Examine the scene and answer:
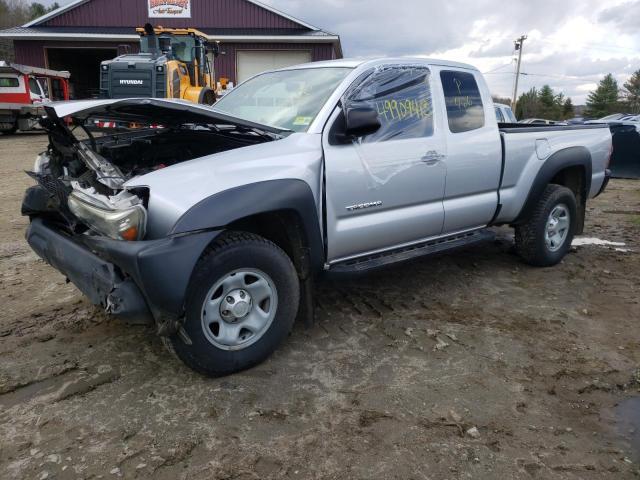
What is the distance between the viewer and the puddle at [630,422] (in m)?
2.66

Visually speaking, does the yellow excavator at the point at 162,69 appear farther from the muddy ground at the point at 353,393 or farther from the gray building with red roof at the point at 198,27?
the muddy ground at the point at 353,393

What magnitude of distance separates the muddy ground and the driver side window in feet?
4.58

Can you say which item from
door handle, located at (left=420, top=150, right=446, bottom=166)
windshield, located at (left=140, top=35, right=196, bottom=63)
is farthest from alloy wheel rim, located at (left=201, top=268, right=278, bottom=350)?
windshield, located at (left=140, top=35, right=196, bottom=63)

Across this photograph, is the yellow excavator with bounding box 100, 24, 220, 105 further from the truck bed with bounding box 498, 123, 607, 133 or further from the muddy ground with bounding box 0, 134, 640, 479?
the truck bed with bounding box 498, 123, 607, 133

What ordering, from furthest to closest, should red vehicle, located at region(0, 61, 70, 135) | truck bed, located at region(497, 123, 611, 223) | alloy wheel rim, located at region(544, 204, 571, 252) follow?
red vehicle, located at region(0, 61, 70, 135) < alloy wheel rim, located at region(544, 204, 571, 252) < truck bed, located at region(497, 123, 611, 223)

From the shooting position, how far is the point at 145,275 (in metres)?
2.65

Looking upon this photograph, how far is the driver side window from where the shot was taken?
3.86m

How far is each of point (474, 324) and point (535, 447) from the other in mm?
1483

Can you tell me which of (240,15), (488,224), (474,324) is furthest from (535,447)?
(240,15)

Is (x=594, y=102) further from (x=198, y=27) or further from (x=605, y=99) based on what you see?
(x=198, y=27)

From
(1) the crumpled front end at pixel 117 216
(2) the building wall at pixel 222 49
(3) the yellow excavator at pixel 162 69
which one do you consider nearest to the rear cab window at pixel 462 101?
(1) the crumpled front end at pixel 117 216

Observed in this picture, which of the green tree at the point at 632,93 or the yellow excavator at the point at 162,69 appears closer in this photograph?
the yellow excavator at the point at 162,69

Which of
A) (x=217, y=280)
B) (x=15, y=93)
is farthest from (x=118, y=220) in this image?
(x=15, y=93)

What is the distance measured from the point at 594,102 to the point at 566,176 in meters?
88.1
